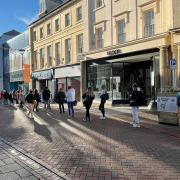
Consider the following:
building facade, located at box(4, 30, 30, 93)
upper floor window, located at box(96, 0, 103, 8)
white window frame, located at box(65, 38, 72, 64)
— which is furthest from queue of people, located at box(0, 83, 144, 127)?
building facade, located at box(4, 30, 30, 93)

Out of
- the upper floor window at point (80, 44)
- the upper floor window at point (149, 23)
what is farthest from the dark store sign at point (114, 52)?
the upper floor window at point (80, 44)

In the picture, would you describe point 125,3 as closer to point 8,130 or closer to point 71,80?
point 71,80

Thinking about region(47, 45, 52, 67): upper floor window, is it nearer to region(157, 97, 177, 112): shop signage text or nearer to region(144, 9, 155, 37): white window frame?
region(144, 9, 155, 37): white window frame

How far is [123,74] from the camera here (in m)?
26.0

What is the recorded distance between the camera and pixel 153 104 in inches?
834

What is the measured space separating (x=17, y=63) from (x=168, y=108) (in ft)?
121

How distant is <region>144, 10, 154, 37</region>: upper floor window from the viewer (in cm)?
2217

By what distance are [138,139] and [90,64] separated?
58.5ft

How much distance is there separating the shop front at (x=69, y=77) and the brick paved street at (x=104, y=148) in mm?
15819

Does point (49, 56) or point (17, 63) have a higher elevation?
point (17, 63)

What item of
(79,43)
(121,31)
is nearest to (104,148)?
(121,31)

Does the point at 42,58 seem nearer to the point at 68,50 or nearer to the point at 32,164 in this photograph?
the point at 68,50

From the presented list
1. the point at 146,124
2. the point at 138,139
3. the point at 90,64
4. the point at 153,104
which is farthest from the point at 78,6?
the point at 138,139

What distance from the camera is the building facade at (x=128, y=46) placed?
2062cm
